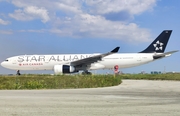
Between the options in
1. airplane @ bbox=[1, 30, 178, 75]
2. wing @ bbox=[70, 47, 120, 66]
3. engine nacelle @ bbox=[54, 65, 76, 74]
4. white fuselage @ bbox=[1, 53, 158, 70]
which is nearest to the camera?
engine nacelle @ bbox=[54, 65, 76, 74]

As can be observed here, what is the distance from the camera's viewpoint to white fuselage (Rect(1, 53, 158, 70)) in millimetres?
38469

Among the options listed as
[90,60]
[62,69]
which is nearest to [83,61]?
[90,60]

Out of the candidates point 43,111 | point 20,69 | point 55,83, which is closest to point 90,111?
point 43,111

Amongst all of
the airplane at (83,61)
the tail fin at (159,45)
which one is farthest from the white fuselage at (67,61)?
the tail fin at (159,45)

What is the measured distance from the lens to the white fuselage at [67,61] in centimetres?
3847

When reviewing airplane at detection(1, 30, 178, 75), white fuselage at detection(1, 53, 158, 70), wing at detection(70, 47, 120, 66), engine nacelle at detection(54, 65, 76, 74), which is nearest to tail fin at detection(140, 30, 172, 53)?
airplane at detection(1, 30, 178, 75)

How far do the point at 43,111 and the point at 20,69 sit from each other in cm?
3360

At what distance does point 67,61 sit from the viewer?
126ft

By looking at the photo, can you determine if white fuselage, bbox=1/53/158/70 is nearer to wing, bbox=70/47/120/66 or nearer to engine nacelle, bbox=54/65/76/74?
wing, bbox=70/47/120/66

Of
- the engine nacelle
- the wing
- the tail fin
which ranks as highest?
the tail fin

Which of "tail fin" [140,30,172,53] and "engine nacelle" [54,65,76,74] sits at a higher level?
"tail fin" [140,30,172,53]

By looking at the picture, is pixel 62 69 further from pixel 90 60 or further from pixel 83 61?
pixel 90 60

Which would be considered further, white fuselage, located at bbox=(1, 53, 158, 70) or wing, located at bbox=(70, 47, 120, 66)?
white fuselage, located at bbox=(1, 53, 158, 70)

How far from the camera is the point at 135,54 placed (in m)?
39.7
